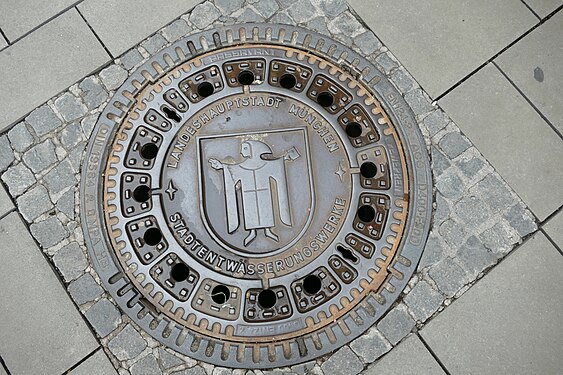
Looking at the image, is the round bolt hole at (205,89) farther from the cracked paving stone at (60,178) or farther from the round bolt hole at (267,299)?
the round bolt hole at (267,299)

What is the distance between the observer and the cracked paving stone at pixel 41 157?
2.88m

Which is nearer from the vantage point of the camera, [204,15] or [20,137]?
[20,137]

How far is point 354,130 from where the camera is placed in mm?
2932

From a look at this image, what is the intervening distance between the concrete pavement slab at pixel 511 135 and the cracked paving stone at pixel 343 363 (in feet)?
4.25

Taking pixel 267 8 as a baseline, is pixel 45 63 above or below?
above

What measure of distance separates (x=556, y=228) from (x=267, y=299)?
5.39 feet

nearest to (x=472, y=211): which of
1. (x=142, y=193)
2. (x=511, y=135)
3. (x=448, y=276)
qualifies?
(x=448, y=276)

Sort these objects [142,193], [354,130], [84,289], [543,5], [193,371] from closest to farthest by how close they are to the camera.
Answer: [193,371] < [84,289] < [142,193] < [354,130] < [543,5]

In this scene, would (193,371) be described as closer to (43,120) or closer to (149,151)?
(149,151)

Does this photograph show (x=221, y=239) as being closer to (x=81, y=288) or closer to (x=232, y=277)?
(x=232, y=277)

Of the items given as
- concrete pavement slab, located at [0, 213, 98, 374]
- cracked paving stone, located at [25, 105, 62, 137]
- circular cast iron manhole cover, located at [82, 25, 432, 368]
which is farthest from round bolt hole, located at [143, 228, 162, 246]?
cracked paving stone, located at [25, 105, 62, 137]

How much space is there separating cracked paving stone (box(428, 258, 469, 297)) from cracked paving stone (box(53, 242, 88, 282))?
187 cm

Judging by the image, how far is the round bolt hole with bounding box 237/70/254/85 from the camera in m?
2.97

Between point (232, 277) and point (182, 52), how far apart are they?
4.41 feet
